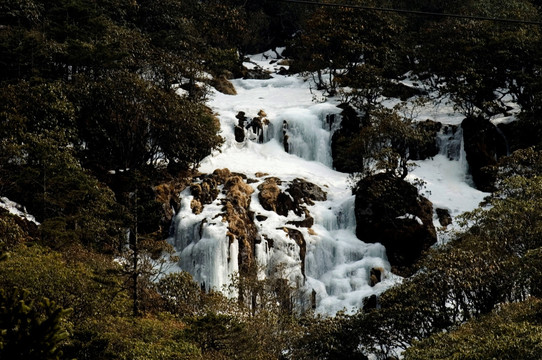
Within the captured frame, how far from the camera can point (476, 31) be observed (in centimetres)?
4362

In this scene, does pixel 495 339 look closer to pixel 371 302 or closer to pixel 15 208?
pixel 371 302

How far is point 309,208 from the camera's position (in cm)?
3438

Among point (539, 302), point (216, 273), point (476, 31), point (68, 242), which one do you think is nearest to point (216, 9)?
point (476, 31)

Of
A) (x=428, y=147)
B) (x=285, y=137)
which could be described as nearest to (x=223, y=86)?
(x=285, y=137)

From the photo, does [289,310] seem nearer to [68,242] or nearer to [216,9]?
[68,242]

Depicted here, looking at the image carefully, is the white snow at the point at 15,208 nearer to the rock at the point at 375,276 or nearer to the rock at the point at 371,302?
the rock at the point at 371,302

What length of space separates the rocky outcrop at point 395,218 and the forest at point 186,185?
1.07 m

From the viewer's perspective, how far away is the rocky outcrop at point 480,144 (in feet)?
128

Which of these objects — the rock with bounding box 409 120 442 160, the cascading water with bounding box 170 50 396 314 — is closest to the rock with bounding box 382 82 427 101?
the cascading water with bounding box 170 50 396 314

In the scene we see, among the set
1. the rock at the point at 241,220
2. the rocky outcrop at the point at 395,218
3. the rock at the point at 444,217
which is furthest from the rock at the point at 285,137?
the rock at the point at 444,217

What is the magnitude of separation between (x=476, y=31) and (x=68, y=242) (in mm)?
35076

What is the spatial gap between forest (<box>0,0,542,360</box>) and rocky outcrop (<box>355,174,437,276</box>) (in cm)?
107

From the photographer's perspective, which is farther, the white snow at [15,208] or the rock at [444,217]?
the rock at [444,217]

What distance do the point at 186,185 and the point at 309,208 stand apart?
24.3 feet
